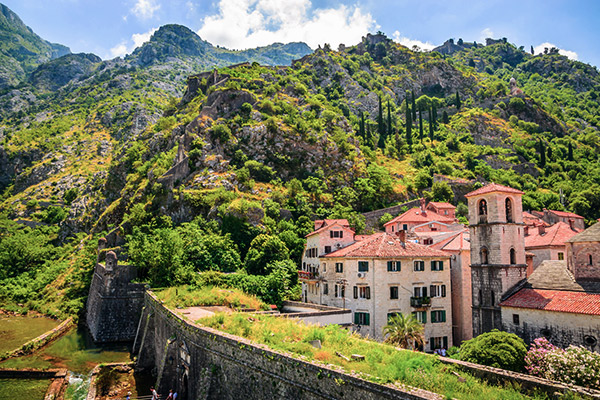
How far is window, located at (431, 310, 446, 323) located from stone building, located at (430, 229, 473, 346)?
3.13 meters

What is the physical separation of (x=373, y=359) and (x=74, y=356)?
29832mm

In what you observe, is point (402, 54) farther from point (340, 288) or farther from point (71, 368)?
point (71, 368)

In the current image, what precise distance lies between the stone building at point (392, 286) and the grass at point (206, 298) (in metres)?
7.74

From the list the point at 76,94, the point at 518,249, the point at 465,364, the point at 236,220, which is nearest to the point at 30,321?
the point at 236,220

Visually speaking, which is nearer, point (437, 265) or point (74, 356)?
point (74, 356)

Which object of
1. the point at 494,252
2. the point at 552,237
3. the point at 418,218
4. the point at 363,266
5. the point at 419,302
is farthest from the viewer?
the point at 418,218

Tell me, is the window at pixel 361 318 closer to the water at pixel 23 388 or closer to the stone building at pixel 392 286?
the stone building at pixel 392 286

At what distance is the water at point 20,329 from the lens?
35619 mm

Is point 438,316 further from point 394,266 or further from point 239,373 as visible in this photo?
point 239,373

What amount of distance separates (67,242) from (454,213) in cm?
6815

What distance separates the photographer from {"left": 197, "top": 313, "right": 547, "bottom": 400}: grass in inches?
463

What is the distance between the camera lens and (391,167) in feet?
272

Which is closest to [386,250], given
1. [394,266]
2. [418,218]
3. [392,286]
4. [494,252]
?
[394,266]

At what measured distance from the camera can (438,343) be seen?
33125 millimetres
